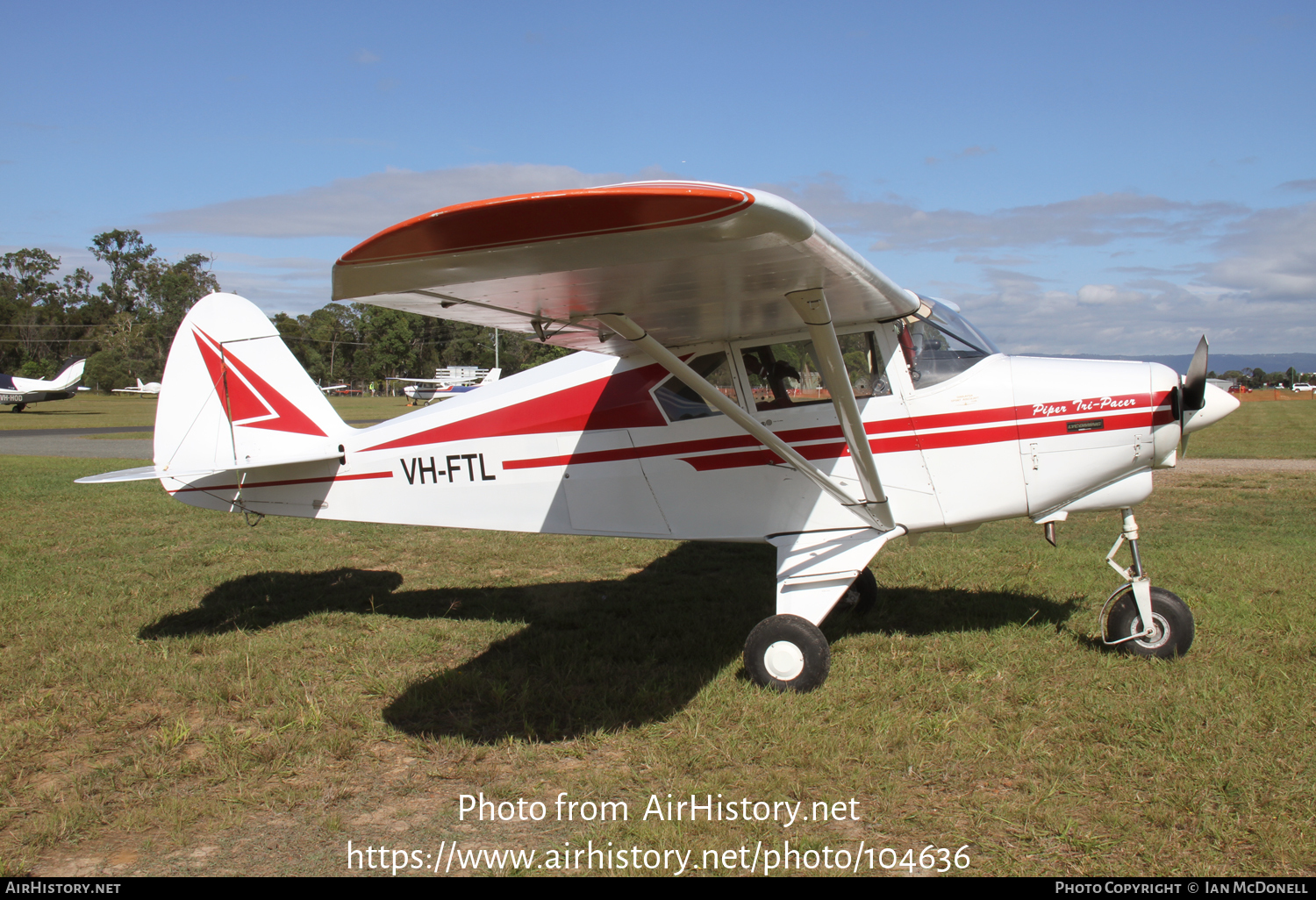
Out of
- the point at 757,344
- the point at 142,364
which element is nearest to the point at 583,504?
the point at 757,344

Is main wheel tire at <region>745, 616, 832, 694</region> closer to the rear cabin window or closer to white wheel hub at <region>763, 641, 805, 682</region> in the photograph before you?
white wheel hub at <region>763, 641, 805, 682</region>

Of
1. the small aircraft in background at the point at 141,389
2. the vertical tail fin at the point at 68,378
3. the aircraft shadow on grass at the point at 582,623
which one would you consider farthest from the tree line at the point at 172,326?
the aircraft shadow on grass at the point at 582,623

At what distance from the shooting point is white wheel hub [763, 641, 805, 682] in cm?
476

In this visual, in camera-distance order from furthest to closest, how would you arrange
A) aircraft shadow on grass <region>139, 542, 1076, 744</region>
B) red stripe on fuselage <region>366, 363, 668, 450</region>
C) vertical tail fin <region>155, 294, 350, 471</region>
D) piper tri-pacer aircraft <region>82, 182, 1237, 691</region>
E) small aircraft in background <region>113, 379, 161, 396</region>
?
small aircraft in background <region>113, 379, 161, 396</region> < vertical tail fin <region>155, 294, 350, 471</region> < red stripe on fuselage <region>366, 363, 668, 450</region> < aircraft shadow on grass <region>139, 542, 1076, 744</region> < piper tri-pacer aircraft <region>82, 182, 1237, 691</region>

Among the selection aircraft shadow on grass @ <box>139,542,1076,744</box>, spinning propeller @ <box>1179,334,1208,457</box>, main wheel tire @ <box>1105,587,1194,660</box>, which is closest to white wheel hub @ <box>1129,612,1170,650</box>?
main wheel tire @ <box>1105,587,1194,660</box>

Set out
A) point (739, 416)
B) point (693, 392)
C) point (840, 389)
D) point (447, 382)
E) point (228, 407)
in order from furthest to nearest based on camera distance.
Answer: point (447, 382) → point (228, 407) → point (693, 392) → point (739, 416) → point (840, 389)

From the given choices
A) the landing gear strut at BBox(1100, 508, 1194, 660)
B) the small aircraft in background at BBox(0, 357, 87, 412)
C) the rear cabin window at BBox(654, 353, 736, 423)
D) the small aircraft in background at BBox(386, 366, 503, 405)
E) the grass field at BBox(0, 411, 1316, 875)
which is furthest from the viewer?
the small aircraft in background at BBox(386, 366, 503, 405)

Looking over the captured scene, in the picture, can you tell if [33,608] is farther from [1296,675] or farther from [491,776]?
[1296,675]

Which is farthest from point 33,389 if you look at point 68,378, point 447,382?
point 447,382

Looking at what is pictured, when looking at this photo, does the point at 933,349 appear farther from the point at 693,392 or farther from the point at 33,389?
the point at 33,389

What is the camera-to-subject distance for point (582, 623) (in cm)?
634

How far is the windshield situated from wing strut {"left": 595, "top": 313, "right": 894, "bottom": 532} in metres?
0.86

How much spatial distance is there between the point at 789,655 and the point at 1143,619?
223cm

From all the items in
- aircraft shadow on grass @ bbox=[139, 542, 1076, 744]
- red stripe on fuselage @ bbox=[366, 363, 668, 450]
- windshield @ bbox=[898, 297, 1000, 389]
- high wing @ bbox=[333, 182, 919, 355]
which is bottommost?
aircraft shadow on grass @ bbox=[139, 542, 1076, 744]
